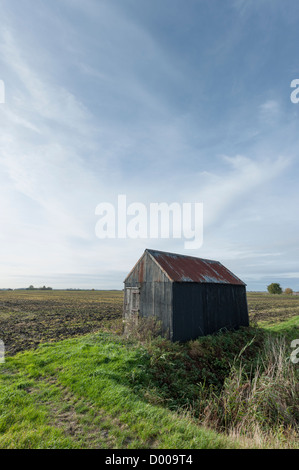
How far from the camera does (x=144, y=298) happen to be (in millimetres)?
16109

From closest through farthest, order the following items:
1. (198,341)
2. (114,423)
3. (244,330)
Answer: (114,423), (198,341), (244,330)

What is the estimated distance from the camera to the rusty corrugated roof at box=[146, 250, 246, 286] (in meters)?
15.8

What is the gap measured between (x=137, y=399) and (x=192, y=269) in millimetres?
11646

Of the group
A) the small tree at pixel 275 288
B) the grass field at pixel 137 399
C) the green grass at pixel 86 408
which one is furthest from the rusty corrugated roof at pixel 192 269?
the small tree at pixel 275 288

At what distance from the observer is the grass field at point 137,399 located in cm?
550

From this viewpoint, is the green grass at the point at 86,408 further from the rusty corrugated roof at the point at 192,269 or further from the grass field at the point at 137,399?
the rusty corrugated roof at the point at 192,269

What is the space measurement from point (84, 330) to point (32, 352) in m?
7.17

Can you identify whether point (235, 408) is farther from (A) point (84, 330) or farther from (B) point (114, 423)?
(A) point (84, 330)

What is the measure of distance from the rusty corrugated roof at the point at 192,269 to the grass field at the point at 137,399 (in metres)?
4.29

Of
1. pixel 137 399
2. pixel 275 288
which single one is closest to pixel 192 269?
pixel 137 399

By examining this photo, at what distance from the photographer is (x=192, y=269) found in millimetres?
18234

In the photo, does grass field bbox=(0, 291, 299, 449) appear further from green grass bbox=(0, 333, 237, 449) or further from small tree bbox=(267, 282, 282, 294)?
small tree bbox=(267, 282, 282, 294)
